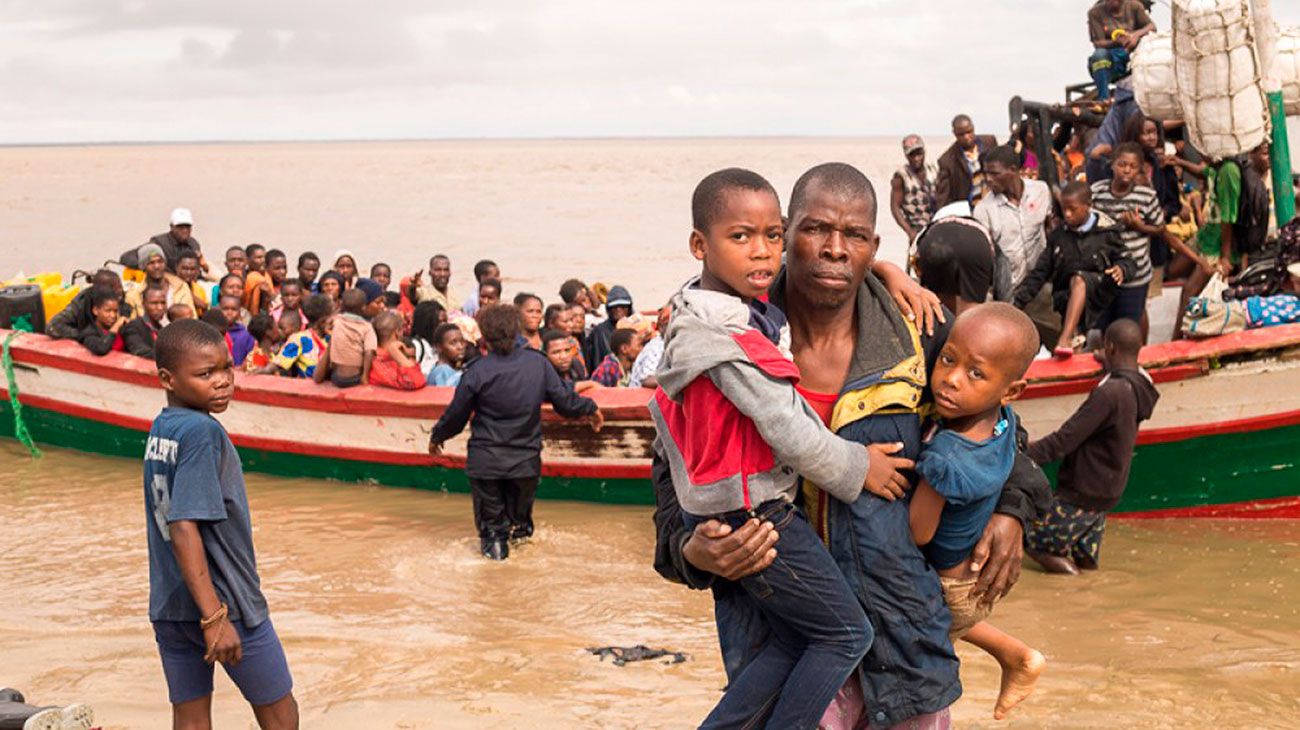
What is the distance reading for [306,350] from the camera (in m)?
10.3

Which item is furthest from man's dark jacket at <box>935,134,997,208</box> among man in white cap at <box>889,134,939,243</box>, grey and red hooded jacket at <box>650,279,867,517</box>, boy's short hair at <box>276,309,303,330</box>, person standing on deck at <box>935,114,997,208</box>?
grey and red hooded jacket at <box>650,279,867,517</box>

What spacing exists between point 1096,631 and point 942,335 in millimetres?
3812

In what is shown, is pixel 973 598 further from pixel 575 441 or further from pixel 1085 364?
pixel 575 441

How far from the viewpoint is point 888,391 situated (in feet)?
9.93

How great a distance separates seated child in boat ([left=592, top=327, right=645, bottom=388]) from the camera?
946 centimetres

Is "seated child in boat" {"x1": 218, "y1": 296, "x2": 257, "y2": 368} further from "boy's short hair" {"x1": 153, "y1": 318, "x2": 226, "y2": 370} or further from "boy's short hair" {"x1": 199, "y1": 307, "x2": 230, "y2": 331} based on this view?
"boy's short hair" {"x1": 153, "y1": 318, "x2": 226, "y2": 370}

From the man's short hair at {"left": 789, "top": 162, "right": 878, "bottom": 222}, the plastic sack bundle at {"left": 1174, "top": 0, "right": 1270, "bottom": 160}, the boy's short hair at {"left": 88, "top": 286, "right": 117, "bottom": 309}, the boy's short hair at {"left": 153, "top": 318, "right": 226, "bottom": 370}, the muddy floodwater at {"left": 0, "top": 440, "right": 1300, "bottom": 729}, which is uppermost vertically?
the plastic sack bundle at {"left": 1174, "top": 0, "right": 1270, "bottom": 160}

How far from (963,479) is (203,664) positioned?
2.53m

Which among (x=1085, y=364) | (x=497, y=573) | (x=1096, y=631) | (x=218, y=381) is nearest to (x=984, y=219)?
(x=1085, y=364)

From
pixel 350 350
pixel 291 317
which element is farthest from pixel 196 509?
pixel 291 317

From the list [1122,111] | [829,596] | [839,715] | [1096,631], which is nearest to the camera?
[829,596]

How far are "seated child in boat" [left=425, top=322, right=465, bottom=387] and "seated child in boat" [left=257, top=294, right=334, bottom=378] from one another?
3.61 ft

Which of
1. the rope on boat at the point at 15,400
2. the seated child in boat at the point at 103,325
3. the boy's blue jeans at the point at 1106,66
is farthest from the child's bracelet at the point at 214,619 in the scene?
the boy's blue jeans at the point at 1106,66

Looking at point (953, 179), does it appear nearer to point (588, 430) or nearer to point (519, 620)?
point (588, 430)
